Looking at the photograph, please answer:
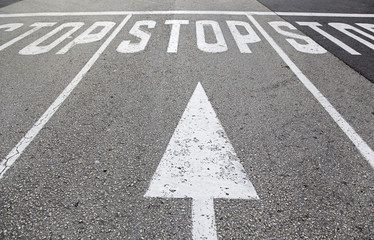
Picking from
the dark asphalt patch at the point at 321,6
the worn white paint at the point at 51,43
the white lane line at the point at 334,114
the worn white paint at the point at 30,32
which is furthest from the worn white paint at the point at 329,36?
the worn white paint at the point at 30,32

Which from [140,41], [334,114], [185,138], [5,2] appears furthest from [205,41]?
[5,2]

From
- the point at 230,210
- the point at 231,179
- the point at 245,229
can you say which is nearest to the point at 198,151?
the point at 231,179

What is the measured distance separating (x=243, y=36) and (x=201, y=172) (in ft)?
18.4

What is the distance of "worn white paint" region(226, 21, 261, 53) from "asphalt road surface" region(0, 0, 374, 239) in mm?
84

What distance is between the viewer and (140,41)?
7.64m

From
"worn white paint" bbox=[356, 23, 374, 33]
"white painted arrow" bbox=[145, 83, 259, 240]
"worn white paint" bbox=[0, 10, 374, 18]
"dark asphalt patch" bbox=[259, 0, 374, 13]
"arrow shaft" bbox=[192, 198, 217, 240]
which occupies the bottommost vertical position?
"arrow shaft" bbox=[192, 198, 217, 240]

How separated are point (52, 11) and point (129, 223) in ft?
32.9

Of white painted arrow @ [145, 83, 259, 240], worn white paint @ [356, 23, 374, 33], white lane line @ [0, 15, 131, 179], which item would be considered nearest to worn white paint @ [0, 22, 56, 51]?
white lane line @ [0, 15, 131, 179]

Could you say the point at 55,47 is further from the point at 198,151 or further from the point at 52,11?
the point at 198,151

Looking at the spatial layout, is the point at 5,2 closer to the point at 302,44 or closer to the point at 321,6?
the point at 302,44

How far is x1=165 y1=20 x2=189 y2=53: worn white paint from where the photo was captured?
718 cm

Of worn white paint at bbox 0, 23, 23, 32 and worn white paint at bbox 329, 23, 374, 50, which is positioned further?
worn white paint at bbox 0, 23, 23, 32

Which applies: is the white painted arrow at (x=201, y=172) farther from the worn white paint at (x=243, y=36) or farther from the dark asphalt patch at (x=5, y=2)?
the dark asphalt patch at (x=5, y=2)

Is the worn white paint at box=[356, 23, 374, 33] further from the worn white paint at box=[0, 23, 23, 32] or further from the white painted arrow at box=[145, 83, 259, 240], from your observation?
the worn white paint at box=[0, 23, 23, 32]
